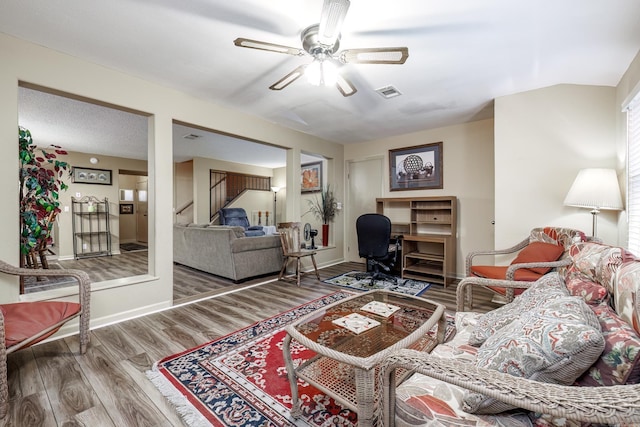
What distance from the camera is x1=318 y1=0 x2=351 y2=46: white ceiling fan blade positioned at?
1.49 metres

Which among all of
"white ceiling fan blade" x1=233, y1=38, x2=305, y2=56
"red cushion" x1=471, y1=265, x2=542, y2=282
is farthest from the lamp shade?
"white ceiling fan blade" x1=233, y1=38, x2=305, y2=56

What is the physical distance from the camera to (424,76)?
2711mm

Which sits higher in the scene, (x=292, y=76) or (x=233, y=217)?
A: (x=292, y=76)

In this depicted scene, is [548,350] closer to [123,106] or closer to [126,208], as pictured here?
[123,106]

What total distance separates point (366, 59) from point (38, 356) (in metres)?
3.27

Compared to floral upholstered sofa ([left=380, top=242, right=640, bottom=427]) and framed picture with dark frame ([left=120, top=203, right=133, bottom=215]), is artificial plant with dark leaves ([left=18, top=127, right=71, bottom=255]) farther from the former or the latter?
framed picture with dark frame ([left=120, top=203, right=133, bottom=215])

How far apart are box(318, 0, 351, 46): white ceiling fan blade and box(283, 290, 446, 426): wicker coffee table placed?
1763 mm

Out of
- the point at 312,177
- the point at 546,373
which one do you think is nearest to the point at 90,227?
the point at 312,177

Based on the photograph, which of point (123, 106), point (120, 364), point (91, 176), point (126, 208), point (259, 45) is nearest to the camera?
point (259, 45)

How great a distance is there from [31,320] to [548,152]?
15.3ft

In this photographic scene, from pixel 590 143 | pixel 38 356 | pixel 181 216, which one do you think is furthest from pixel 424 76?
pixel 181 216

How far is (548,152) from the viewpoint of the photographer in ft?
9.59

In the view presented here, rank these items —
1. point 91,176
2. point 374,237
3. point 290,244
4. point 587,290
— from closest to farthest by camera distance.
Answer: point 587,290
point 374,237
point 290,244
point 91,176

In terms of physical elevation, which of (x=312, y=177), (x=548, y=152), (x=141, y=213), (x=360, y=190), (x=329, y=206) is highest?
(x=312, y=177)
